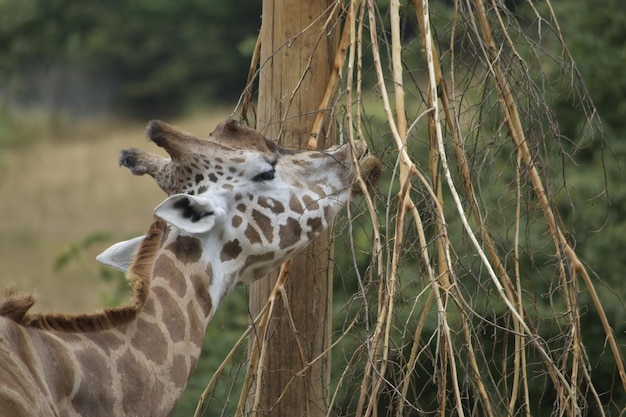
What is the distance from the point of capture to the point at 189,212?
3.75m

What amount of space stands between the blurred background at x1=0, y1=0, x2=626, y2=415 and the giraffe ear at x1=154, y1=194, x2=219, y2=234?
2.37 metres

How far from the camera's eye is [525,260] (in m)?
6.86

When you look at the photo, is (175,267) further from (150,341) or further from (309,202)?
(309,202)

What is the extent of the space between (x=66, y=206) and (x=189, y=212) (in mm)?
13504

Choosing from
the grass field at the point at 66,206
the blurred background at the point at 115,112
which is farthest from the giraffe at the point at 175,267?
the grass field at the point at 66,206

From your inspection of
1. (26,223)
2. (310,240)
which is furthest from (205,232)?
(26,223)

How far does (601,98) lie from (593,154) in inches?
17.0

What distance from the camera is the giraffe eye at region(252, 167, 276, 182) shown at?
4035 millimetres

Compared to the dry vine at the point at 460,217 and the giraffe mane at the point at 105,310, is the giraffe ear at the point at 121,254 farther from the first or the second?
the dry vine at the point at 460,217

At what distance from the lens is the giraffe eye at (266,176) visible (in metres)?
Answer: 4.04

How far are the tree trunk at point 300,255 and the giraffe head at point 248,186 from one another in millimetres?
189

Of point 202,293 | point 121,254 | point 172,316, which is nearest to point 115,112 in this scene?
point 121,254

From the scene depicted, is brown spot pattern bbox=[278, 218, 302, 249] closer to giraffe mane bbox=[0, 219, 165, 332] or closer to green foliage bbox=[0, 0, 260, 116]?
giraffe mane bbox=[0, 219, 165, 332]

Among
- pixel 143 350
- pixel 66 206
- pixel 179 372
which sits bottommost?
pixel 66 206
